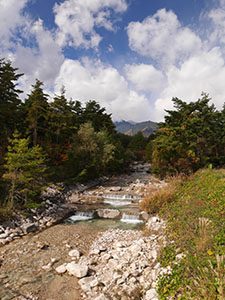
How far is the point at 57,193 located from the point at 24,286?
48.5 feet

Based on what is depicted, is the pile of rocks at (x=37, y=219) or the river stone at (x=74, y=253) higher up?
the pile of rocks at (x=37, y=219)

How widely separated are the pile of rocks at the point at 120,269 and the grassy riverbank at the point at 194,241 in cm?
66

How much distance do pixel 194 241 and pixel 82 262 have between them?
461cm

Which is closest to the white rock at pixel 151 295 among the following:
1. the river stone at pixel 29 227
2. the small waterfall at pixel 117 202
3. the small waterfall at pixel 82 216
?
the river stone at pixel 29 227

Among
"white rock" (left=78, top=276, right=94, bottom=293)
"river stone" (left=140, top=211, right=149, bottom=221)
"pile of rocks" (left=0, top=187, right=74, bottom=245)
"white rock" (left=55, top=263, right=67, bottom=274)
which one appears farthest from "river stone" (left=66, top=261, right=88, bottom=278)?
"river stone" (left=140, top=211, right=149, bottom=221)

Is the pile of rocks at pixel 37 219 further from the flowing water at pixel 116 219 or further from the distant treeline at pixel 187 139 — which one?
the distant treeline at pixel 187 139

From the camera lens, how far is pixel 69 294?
28.2 ft

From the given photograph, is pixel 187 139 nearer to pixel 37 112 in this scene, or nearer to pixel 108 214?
pixel 108 214

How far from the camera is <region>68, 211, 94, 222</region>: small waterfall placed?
18.0 m

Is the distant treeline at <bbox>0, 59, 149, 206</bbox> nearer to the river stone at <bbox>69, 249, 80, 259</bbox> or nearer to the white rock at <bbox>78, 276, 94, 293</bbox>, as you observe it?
the river stone at <bbox>69, 249, 80, 259</bbox>

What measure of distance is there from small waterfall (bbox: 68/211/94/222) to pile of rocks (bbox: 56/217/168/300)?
16.0 feet

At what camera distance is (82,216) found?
61.4 ft

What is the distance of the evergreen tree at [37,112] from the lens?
1054 inches

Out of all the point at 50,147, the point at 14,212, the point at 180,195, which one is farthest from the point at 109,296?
the point at 50,147
